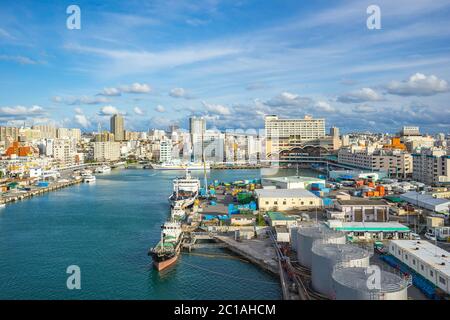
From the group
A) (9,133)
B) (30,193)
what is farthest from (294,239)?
(9,133)

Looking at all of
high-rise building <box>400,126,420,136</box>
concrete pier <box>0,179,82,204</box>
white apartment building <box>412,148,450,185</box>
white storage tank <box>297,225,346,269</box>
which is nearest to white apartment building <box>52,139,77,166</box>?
concrete pier <box>0,179,82,204</box>

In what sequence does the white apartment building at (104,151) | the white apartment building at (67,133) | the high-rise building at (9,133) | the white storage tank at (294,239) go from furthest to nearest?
the white apartment building at (67,133), the high-rise building at (9,133), the white apartment building at (104,151), the white storage tank at (294,239)

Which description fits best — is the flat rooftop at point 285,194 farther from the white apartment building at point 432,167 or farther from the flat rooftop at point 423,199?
the white apartment building at point 432,167

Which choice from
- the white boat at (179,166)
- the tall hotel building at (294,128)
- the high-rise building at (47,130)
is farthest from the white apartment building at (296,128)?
the high-rise building at (47,130)

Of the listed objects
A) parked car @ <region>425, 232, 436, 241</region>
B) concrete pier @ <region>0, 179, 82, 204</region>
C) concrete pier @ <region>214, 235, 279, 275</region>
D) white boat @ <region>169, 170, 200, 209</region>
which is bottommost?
concrete pier @ <region>214, 235, 279, 275</region>

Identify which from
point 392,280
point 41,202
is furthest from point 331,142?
point 392,280

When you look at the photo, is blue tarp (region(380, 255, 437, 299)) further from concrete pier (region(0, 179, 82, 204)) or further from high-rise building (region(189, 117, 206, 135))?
high-rise building (region(189, 117, 206, 135))
